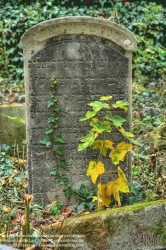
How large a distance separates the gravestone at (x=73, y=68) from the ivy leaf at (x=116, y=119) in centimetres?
21

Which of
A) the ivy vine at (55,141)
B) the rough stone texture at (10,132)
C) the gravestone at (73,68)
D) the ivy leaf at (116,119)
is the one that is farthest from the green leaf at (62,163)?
the rough stone texture at (10,132)

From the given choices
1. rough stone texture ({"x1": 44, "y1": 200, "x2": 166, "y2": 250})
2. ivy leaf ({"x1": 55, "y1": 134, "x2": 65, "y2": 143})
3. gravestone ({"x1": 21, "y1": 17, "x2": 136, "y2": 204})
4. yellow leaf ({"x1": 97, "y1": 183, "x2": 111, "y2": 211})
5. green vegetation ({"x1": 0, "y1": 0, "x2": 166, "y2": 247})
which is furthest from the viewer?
green vegetation ({"x1": 0, "y1": 0, "x2": 166, "y2": 247})

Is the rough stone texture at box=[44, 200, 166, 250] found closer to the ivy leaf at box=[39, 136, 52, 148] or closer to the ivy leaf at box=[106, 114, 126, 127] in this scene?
the ivy leaf at box=[106, 114, 126, 127]

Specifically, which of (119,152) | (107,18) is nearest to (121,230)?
(119,152)

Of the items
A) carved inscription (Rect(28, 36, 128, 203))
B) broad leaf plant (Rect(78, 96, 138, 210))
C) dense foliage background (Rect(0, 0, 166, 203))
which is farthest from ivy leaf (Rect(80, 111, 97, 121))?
dense foliage background (Rect(0, 0, 166, 203))

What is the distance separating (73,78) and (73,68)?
0.09 meters

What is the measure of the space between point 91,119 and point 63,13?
5.55 meters

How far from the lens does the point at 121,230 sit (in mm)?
3008

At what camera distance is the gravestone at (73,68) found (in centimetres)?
434

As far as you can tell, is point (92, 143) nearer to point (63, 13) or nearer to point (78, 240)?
point (78, 240)

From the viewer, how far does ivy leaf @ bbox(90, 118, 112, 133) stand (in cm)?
414

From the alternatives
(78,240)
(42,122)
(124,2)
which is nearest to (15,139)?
(42,122)

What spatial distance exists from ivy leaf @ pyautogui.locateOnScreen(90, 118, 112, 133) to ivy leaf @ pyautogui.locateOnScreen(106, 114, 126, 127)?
0.06 metres

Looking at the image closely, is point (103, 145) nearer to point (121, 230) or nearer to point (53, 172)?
point (53, 172)
